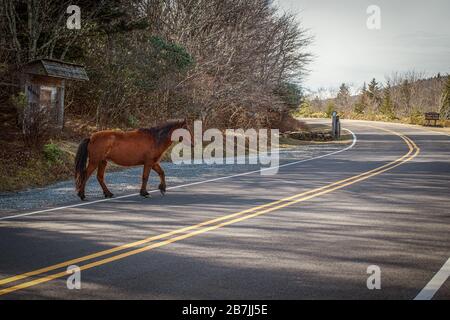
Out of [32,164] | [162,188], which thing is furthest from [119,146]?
[32,164]

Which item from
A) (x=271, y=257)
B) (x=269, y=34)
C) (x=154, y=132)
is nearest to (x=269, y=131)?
(x=269, y=34)

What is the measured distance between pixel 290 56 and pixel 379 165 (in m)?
21.6

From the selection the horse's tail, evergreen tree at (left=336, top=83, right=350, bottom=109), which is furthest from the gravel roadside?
evergreen tree at (left=336, top=83, right=350, bottom=109)

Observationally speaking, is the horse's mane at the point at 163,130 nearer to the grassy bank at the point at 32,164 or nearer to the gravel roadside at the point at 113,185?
the gravel roadside at the point at 113,185

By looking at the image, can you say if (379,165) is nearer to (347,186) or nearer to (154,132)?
(347,186)

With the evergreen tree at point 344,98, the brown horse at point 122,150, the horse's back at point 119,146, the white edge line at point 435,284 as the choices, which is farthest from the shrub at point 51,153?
the evergreen tree at point 344,98

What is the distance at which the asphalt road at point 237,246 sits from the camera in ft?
15.1

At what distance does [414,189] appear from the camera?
37.8ft

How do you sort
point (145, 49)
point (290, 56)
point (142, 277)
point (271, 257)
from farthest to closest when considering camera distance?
1. point (290, 56)
2. point (145, 49)
3. point (271, 257)
4. point (142, 277)

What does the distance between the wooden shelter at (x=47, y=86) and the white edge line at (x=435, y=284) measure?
500 inches

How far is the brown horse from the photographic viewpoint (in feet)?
31.7

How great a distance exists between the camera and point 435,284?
475 cm

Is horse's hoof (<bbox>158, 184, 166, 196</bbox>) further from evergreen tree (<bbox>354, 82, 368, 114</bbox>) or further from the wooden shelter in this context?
evergreen tree (<bbox>354, 82, 368, 114</bbox>)
